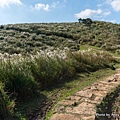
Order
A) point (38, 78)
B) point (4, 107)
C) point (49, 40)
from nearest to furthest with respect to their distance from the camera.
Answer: point (4, 107)
point (38, 78)
point (49, 40)

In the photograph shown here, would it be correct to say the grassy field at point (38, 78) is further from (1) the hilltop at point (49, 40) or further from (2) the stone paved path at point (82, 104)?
(1) the hilltop at point (49, 40)

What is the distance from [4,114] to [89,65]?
6309 mm

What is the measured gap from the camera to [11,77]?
605cm

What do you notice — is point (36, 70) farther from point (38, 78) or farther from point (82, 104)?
point (82, 104)

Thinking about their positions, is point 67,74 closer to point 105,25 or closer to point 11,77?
point 11,77

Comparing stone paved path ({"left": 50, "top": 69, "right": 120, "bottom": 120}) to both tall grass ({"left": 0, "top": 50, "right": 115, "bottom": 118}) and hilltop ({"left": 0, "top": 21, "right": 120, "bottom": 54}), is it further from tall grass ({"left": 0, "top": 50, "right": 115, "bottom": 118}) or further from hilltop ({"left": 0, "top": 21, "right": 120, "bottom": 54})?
hilltop ({"left": 0, "top": 21, "right": 120, "bottom": 54})

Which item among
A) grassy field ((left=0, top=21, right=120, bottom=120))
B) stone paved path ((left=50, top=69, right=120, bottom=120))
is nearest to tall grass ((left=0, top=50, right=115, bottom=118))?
grassy field ((left=0, top=21, right=120, bottom=120))

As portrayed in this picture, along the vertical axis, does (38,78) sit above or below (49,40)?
below

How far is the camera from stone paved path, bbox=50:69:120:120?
15.1 ft

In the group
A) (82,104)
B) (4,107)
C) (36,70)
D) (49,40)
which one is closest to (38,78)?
(36,70)

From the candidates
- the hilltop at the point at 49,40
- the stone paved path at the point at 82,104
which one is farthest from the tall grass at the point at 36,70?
the hilltop at the point at 49,40

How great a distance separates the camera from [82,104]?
523cm

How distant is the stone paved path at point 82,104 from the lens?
15.1 ft

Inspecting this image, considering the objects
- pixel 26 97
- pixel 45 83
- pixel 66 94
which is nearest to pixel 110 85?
pixel 66 94
